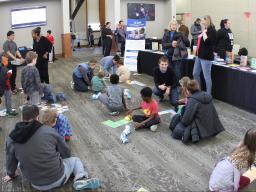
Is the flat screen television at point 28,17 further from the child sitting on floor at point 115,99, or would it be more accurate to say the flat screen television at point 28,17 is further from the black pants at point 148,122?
the black pants at point 148,122

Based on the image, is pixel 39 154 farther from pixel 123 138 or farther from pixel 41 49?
pixel 41 49

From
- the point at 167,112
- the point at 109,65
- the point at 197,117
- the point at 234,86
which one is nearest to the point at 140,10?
the point at 109,65

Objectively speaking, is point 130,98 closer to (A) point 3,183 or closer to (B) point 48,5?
(A) point 3,183

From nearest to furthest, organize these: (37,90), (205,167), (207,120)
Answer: (205,167)
(207,120)
(37,90)

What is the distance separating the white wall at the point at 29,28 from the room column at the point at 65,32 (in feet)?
1.07

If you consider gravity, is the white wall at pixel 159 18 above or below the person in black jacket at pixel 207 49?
above

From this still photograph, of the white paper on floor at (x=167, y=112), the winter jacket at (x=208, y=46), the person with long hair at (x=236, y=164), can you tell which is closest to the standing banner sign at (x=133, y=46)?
the winter jacket at (x=208, y=46)

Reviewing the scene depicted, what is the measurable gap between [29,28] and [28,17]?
41 centimetres

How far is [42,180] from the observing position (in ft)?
11.6

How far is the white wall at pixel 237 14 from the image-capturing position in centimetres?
1241

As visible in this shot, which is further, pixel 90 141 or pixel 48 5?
pixel 48 5

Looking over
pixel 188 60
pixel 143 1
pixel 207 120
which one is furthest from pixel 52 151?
pixel 143 1

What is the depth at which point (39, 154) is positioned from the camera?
338cm

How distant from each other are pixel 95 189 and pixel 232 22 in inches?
447
